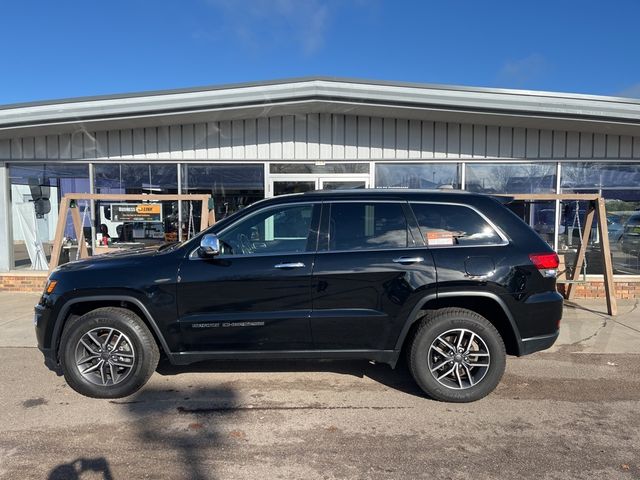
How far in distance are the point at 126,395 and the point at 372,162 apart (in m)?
5.93

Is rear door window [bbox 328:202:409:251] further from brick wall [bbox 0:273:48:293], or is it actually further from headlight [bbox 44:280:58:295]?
brick wall [bbox 0:273:48:293]

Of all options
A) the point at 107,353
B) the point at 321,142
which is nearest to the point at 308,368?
the point at 107,353

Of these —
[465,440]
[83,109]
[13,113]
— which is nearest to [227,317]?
[465,440]

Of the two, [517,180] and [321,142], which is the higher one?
[321,142]

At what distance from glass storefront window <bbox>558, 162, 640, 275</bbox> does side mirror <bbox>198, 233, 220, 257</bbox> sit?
6.96 m

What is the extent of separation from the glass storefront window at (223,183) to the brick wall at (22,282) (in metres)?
3.14

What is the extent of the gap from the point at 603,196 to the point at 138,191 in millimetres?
8760

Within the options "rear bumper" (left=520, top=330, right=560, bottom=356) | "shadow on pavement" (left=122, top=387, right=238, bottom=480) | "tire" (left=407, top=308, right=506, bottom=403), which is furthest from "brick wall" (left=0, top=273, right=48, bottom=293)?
"rear bumper" (left=520, top=330, right=560, bottom=356)

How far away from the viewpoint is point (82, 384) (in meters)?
4.08

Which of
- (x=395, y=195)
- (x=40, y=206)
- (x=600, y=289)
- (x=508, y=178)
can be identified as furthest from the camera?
(x=40, y=206)

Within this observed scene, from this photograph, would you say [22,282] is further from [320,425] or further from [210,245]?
[320,425]

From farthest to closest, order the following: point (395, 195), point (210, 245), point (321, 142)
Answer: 1. point (321, 142)
2. point (395, 195)
3. point (210, 245)

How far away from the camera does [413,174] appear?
8664mm

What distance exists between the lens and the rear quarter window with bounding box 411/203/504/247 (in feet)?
13.2
